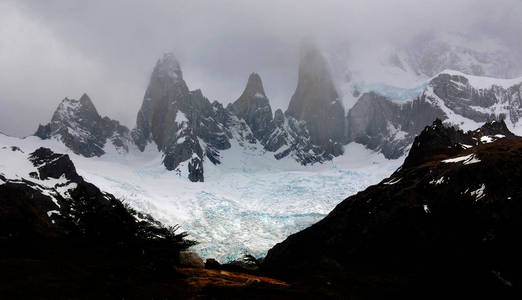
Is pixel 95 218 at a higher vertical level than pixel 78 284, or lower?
higher

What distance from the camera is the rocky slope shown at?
52750 mm

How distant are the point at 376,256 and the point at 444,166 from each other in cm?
2869

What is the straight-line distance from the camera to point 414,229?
8694cm

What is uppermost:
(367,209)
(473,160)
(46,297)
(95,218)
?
(473,160)

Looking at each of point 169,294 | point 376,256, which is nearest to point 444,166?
point 376,256

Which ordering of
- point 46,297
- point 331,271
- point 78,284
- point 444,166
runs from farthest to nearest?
point 444,166
point 331,271
point 78,284
point 46,297

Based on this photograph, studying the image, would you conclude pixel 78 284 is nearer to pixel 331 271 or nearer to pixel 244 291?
pixel 244 291

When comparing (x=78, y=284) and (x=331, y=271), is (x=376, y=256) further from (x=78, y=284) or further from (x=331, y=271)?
(x=78, y=284)

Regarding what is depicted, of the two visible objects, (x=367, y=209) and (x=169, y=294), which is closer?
(x=169, y=294)

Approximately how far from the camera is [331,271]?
52625 mm

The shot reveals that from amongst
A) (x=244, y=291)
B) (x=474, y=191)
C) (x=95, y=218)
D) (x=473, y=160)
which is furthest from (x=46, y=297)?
(x=473, y=160)

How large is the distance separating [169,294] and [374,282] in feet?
85.0

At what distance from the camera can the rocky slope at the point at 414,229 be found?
52.8 meters

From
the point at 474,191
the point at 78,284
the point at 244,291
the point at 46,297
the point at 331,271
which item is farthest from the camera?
the point at 474,191
